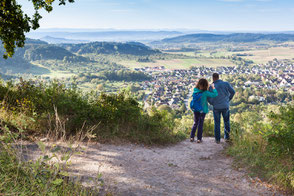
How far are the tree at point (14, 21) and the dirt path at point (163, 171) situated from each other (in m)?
3.95

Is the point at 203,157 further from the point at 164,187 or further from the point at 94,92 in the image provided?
the point at 94,92

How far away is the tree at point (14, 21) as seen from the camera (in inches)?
245

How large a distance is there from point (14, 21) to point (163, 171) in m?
5.84

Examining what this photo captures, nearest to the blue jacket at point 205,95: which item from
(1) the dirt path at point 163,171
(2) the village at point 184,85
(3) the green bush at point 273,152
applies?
(1) the dirt path at point 163,171

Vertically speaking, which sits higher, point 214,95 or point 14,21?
point 14,21

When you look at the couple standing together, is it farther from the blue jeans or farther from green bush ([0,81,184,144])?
green bush ([0,81,184,144])

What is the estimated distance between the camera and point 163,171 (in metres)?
4.55

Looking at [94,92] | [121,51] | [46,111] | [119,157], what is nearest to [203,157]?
[119,157]

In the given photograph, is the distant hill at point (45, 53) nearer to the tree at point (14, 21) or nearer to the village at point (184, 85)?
the village at point (184, 85)

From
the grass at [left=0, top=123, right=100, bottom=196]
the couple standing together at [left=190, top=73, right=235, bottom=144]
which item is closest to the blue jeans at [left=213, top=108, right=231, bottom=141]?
the couple standing together at [left=190, top=73, right=235, bottom=144]

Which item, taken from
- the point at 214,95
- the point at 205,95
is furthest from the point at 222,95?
the point at 205,95

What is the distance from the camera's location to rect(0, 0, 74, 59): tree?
6.21 meters

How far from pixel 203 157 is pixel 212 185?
166 centimetres

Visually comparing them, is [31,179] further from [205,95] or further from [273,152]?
[205,95]
